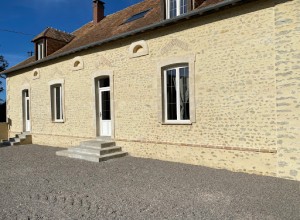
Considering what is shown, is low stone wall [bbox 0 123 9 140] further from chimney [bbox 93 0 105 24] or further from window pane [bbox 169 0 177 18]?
window pane [bbox 169 0 177 18]

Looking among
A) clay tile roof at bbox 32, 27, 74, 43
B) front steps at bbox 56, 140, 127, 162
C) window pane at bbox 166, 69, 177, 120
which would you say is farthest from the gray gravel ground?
clay tile roof at bbox 32, 27, 74, 43

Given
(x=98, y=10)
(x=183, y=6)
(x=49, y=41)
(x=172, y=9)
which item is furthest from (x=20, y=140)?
(x=183, y=6)

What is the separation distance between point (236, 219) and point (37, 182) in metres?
4.34

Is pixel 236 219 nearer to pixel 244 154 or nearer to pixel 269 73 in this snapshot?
pixel 244 154

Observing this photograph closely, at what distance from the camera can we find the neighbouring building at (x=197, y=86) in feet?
18.6

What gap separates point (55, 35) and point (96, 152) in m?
8.14

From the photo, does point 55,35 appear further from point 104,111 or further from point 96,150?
point 96,150

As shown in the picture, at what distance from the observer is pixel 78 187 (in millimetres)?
5137

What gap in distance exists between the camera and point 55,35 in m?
13.3

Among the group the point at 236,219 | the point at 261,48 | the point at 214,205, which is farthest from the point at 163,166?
the point at 261,48

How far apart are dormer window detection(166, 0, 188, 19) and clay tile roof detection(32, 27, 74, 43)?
7.57 metres

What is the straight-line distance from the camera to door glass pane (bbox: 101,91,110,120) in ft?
32.8

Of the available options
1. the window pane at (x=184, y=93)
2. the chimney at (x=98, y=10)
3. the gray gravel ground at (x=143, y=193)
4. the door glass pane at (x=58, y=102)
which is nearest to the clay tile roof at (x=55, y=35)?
the chimney at (x=98, y=10)

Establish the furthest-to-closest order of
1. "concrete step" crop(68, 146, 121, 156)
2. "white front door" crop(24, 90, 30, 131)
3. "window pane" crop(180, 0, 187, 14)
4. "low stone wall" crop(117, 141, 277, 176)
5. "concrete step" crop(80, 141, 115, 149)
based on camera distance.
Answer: "white front door" crop(24, 90, 30, 131) < "concrete step" crop(80, 141, 115, 149) < "concrete step" crop(68, 146, 121, 156) < "window pane" crop(180, 0, 187, 14) < "low stone wall" crop(117, 141, 277, 176)
